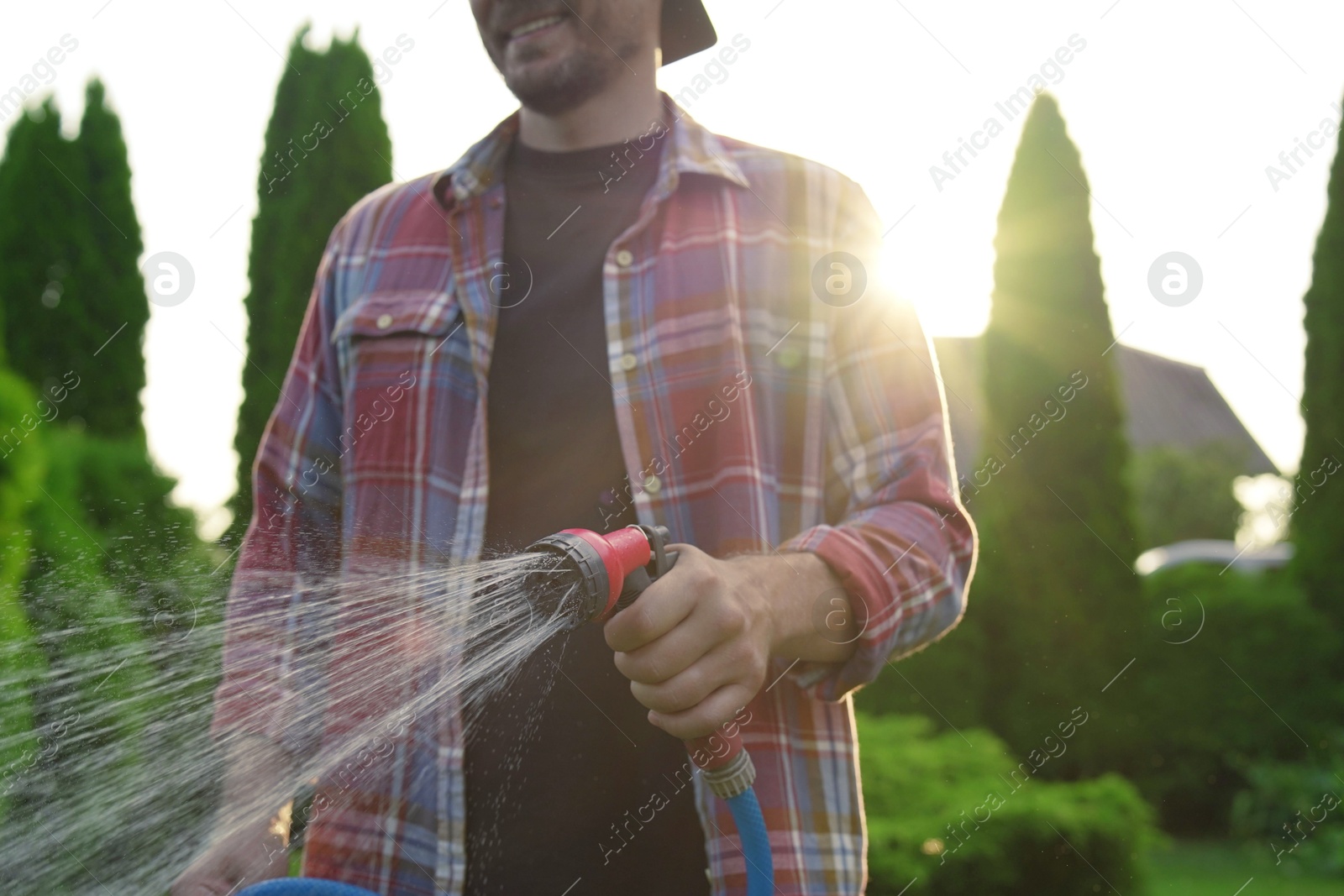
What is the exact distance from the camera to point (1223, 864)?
8.61m

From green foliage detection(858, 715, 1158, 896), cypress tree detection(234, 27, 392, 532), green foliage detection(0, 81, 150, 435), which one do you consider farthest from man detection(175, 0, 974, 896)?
green foliage detection(0, 81, 150, 435)

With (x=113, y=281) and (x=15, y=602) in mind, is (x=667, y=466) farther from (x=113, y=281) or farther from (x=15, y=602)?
(x=113, y=281)

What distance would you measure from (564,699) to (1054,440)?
8.72 meters

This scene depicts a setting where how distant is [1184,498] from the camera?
24.4m

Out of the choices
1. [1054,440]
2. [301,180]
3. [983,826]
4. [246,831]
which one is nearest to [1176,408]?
[1054,440]

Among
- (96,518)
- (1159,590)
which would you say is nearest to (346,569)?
(96,518)

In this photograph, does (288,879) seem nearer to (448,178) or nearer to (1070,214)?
(448,178)

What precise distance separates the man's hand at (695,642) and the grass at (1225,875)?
7134mm

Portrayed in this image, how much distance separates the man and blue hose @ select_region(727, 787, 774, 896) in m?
0.17

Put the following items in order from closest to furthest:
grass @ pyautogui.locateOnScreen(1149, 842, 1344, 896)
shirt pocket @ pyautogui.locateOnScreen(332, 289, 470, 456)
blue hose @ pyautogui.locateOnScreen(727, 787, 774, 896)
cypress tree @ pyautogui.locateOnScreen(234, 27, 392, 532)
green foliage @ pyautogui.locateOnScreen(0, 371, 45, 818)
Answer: blue hose @ pyautogui.locateOnScreen(727, 787, 774, 896) < shirt pocket @ pyautogui.locateOnScreen(332, 289, 470, 456) < green foliage @ pyautogui.locateOnScreen(0, 371, 45, 818) < grass @ pyautogui.locateOnScreen(1149, 842, 1344, 896) < cypress tree @ pyautogui.locateOnScreen(234, 27, 392, 532)

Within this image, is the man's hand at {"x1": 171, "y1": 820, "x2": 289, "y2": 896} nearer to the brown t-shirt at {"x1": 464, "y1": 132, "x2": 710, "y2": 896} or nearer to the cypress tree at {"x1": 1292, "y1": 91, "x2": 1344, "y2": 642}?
the brown t-shirt at {"x1": 464, "y1": 132, "x2": 710, "y2": 896}

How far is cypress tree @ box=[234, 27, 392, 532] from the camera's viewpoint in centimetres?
805

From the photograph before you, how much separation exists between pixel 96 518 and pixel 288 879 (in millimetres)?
5830

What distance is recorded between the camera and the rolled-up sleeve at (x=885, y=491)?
1628 mm
